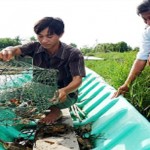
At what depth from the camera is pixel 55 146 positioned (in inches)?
82.7

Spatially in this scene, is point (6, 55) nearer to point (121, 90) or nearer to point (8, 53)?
point (8, 53)

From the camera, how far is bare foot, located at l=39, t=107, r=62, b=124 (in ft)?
7.73

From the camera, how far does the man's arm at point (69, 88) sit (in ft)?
7.12

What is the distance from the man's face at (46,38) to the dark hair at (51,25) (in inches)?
0.9

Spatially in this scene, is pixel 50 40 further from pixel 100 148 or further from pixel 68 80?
pixel 100 148

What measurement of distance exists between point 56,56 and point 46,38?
0.22 meters

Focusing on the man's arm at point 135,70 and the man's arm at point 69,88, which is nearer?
the man's arm at point 69,88

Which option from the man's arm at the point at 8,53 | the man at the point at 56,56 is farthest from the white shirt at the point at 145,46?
the man's arm at the point at 8,53

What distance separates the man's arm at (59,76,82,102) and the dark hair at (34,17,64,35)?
1.17 feet

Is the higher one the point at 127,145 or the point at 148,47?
the point at 148,47

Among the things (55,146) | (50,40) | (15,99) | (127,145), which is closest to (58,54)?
(50,40)

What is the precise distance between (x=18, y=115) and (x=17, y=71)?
0.28m

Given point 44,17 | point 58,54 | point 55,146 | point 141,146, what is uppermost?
point 44,17

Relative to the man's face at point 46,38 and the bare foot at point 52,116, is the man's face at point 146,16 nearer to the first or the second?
the man's face at point 46,38
